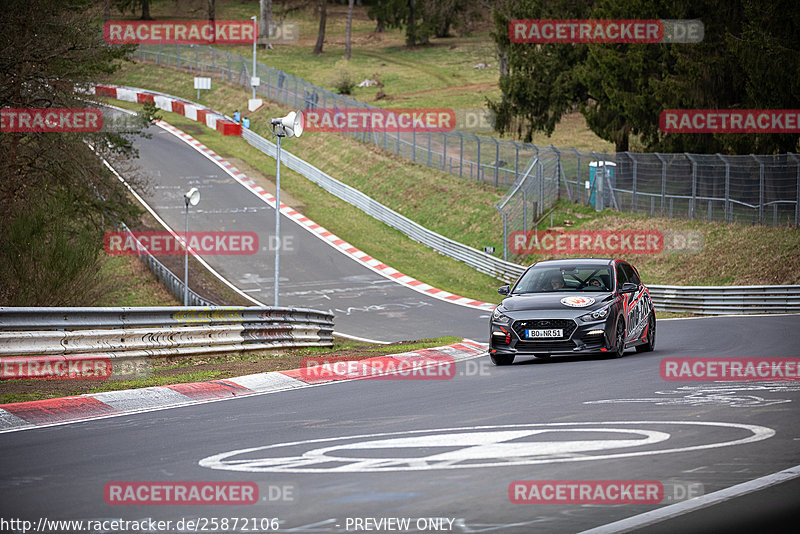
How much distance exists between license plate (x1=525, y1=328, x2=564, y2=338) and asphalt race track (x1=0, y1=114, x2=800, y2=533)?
77cm

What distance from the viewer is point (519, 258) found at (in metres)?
40.4

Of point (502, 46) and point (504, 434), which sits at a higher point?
point (502, 46)

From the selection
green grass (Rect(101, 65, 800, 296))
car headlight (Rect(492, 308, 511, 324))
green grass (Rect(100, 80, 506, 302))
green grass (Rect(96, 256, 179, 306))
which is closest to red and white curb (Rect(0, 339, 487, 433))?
car headlight (Rect(492, 308, 511, 324))

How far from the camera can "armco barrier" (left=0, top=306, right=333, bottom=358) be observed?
13.6m

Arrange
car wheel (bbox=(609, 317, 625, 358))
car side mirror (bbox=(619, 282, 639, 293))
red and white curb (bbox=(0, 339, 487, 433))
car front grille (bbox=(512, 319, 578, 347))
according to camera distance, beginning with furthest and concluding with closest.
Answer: car side mirror (bbox=(619, 282, 639, 293)) < car wheel (bbox=(609, 317, 625, 358)) < car front grille (bbox=(512, 319, 578, 347)) < red and white curb (bbox=(0, 339, 487, 433))

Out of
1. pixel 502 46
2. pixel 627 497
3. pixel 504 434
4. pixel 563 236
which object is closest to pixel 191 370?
pixel 504 434

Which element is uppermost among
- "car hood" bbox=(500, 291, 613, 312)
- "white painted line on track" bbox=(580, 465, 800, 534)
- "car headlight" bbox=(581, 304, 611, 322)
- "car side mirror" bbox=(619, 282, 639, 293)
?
"car side mirror" bbox=(619, 282, 639, 293)

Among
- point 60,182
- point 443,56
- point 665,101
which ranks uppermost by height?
point 443,56

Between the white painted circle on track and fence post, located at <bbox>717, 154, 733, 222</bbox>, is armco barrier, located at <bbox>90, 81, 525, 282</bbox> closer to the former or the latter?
fence post, located at <bbox>717, 154, 733, 222</bbox>

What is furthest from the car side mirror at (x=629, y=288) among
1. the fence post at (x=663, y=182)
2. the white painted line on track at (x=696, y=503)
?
the fence post at (x=663, y=182)

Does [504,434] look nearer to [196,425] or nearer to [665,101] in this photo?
[196,425]

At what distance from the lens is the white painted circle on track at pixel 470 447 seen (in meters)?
7.35

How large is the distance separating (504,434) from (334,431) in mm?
1537

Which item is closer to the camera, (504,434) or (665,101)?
(504,434)
